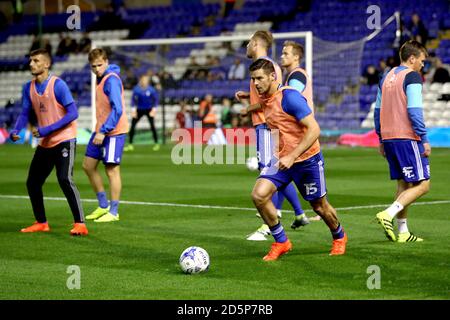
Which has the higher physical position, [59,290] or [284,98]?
[284,98]

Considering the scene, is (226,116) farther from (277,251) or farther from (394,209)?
(277,251)

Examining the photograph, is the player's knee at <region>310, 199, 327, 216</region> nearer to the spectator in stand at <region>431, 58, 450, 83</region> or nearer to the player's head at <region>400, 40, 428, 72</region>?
the player's head at <region>400, 40, 428, 72</region>

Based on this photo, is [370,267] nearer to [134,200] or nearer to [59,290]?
[59,290]

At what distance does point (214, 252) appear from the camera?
10.6m

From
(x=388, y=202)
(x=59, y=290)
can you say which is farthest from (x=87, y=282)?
(x=388, y=202)

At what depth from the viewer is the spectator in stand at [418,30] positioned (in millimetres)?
33094

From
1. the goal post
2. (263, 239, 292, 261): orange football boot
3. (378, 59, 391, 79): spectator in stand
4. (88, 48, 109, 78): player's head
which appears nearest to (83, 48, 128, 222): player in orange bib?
(88, 48, 109, 78): player's head

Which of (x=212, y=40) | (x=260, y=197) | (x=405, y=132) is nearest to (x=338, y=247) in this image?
(x=260, y=197)

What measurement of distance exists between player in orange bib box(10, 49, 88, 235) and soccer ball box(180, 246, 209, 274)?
323 cm

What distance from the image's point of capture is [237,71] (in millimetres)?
35594

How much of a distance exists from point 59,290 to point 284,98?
2.89 m

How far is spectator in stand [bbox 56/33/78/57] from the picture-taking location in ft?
141

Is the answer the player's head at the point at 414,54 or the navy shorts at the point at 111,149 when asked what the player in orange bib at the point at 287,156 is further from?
the navy shorts at the point at 111,149
